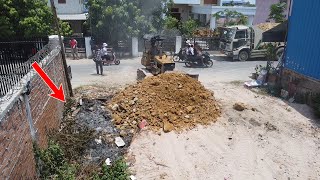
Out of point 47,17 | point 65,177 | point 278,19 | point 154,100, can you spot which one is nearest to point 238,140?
point 154,100

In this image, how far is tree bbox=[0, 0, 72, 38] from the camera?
50.3 feet

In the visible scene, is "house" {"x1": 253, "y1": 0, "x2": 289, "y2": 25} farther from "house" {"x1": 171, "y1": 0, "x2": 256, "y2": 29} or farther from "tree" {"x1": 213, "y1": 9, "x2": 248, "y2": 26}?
"tree" {"x1": 213, "y1": 9, "x2": 248, "y2": 26}

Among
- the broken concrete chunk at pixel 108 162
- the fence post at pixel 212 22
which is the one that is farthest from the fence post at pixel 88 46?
the broken concrete chunk at pixel 108 162

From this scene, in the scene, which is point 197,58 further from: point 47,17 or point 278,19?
point 278,19

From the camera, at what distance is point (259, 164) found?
294 inches

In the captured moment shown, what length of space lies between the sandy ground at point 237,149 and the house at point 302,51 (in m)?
1.63

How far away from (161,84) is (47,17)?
10.1 m

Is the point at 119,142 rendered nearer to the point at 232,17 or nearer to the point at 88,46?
the point at 88,46

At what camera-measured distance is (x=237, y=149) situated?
8070 mm

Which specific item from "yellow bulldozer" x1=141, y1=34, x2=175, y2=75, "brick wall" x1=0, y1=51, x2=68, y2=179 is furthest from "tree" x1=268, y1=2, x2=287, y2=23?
"brick wall" x1=0, y1=51, x2=68, y2=179

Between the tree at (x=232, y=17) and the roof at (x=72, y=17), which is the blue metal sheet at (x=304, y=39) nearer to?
the tree at (x=232, y=17)
